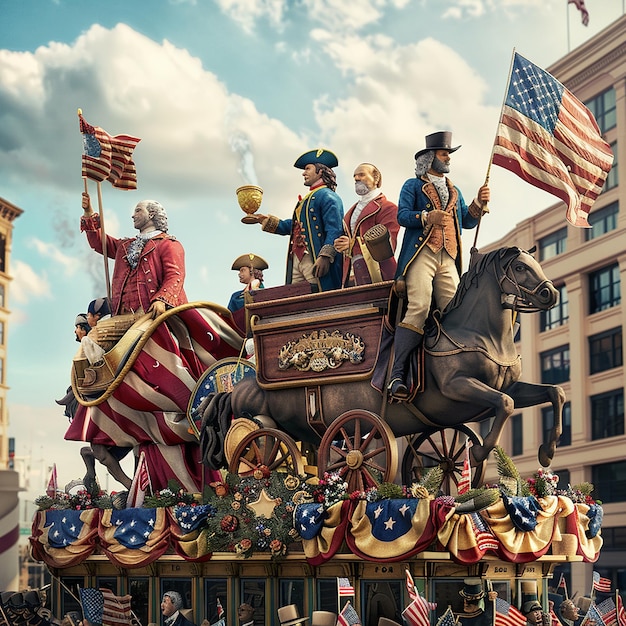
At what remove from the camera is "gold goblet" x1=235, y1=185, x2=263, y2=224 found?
20.3 m

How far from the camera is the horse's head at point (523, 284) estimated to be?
16.6 meters

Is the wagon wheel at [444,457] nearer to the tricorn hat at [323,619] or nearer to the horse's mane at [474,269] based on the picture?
the horse's mane at [474,269]

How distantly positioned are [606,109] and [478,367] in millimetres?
30964

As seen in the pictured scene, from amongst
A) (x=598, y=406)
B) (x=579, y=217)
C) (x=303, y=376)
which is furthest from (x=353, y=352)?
(x=598, y=406)

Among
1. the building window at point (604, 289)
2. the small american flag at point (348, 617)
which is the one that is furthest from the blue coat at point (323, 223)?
the building window at point (604, 289)

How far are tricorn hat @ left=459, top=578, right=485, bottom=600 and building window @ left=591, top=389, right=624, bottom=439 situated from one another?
93.3 ft

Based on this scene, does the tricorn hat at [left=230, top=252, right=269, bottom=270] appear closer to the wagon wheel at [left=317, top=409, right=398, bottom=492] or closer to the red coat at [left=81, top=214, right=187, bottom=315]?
the red coat at [left=81, top=214, right=187, bottom=315]

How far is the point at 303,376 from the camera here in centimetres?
1822

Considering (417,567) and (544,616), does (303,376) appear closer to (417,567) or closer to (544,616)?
(417,567)

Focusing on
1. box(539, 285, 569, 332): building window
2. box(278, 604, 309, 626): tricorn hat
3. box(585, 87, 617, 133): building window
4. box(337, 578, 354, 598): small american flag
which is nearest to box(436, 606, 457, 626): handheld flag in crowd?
box(337, 578, 354, 598): small american flag

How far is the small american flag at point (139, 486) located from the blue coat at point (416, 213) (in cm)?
569

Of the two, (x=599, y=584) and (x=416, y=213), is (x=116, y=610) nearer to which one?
(x=599, y=584)

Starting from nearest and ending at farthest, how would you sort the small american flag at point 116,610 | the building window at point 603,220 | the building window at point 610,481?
the small american flag at point 116,610, the building window at point 610,481, the building window at point 603,220

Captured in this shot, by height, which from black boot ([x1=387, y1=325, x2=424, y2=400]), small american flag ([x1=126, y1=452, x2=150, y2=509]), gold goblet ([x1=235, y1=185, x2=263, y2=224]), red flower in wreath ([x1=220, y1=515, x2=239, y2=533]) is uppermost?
gold goblet ([x1=235, y1=185, x2=263, y2=224])
